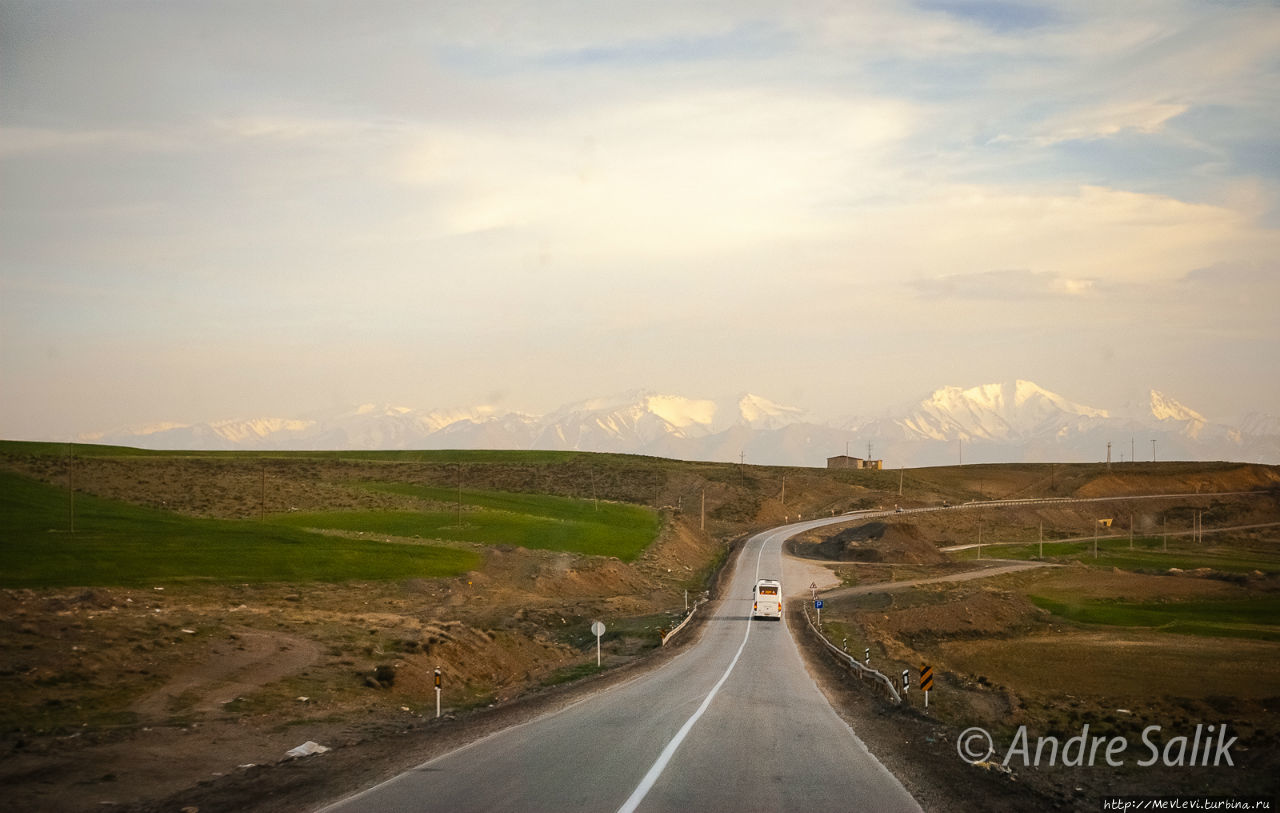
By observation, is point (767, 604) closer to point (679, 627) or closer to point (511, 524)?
point (679, 627)

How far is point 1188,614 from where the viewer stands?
65750mm

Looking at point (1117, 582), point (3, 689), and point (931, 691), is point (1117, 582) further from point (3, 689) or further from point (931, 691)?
point (3, 689)

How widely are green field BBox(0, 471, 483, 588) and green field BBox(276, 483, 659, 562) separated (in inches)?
321

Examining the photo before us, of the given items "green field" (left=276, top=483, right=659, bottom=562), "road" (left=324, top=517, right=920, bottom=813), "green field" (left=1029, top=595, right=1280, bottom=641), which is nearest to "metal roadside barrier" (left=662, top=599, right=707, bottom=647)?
"road" (left=324, top=517, right=920, bottom=813)

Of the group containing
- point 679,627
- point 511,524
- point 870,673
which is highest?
point 511,524

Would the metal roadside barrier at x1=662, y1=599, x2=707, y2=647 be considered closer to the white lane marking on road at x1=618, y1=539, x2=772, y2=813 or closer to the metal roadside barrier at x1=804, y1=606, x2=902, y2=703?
the metal roadside barrier at x1=804, y1=606, x2=902, y2=703

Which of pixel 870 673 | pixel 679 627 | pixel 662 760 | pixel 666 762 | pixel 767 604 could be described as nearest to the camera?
pixel 666 762

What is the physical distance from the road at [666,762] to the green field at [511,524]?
4799 centimetres

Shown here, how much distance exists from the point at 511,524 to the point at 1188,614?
51962 millimetres

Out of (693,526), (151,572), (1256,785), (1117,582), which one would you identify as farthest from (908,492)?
(1256,785)

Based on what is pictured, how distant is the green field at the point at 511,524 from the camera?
75.1 meters

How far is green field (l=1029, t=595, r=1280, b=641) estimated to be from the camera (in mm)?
57688

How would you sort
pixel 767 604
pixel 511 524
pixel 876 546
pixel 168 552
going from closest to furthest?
pixel 168 552 < pixel 767 604 < pixel 511 524 < pixel 876 546

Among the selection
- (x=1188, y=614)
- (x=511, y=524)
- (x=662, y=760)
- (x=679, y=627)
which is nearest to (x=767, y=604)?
(x=679, y=627)
